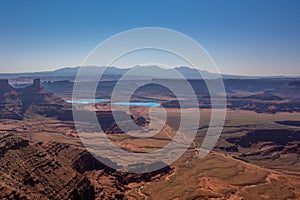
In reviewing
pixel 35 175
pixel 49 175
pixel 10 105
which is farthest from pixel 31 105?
pixel 35 175

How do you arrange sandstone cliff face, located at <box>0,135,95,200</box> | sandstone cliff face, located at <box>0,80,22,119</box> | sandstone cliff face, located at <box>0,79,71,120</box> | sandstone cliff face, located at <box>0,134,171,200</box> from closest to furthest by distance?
1. sandstone cliff face, located at <box>0,135,95,200</box>
2. sandstone cliff face, located at <box>0,134,171,200</box>
3. sandstone cliff face, located at <box>0,80,22,119</box>
4. sandstone cliff face, located at <box>0,79,71,120</box>

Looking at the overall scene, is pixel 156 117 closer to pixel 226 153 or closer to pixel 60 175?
pixel 226 153

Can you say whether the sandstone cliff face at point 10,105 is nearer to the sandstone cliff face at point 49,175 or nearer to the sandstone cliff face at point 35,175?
the sandstone cliff face at point 49,175

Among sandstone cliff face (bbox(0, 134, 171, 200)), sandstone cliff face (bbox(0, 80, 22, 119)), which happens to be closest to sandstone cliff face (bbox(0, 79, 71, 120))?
sandstone cliff face (bbox(0, 80, 22, 119))

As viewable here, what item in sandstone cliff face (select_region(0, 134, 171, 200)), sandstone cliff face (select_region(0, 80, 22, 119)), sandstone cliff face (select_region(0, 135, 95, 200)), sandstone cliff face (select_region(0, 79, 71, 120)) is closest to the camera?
sandstone cliff face (select_region(0, 135, 95, 200))

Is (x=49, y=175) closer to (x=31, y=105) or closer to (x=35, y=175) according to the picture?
(x=35, y=175)

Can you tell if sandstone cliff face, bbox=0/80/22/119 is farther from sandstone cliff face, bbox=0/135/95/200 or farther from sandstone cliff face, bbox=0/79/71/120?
sandstone cliff face, bbox=0/135/95/200

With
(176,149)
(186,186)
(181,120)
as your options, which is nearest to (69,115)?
(181,120)

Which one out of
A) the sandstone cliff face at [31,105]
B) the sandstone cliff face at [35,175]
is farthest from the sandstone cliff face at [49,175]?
the sandstone cliff face at [31,105]
